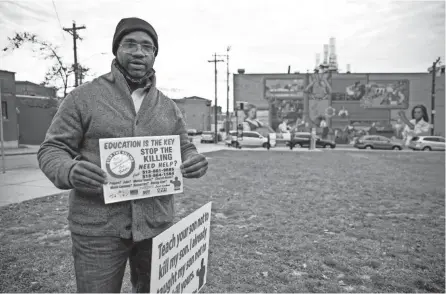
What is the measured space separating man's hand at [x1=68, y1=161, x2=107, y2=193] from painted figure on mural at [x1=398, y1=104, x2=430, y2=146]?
44752mm

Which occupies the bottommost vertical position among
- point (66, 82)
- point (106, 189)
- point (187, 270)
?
point (187, 270)

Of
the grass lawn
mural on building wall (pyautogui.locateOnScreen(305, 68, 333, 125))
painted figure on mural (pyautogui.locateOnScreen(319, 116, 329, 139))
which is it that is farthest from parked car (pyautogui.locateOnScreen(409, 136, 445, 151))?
the grass lawn

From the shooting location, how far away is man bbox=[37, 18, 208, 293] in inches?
A: 66.5

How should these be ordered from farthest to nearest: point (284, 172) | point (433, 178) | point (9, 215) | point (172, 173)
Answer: point (284, 172) < point (433, 178) < point (9, 215) < point (172, 173)

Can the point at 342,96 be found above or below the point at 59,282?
above

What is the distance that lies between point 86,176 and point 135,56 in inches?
27.7

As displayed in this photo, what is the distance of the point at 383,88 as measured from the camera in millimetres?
41000

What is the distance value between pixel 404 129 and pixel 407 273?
1660 inches

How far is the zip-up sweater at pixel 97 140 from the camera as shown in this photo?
169 cm

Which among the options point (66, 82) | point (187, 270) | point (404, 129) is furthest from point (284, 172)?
point (404, 129)

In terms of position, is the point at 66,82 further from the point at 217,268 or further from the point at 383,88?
the point at 383,88

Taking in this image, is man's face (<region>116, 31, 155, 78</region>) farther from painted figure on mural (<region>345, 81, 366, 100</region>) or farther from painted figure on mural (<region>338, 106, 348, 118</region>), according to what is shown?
painted figure on mural (<region>345, 81, 366, 100</region>)

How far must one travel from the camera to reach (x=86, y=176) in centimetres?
158

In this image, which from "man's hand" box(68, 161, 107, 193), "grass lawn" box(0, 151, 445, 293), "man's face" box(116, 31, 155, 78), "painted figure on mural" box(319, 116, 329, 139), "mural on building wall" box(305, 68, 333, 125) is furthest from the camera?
"mural on building wall" box(305, 68, 333, 125)
